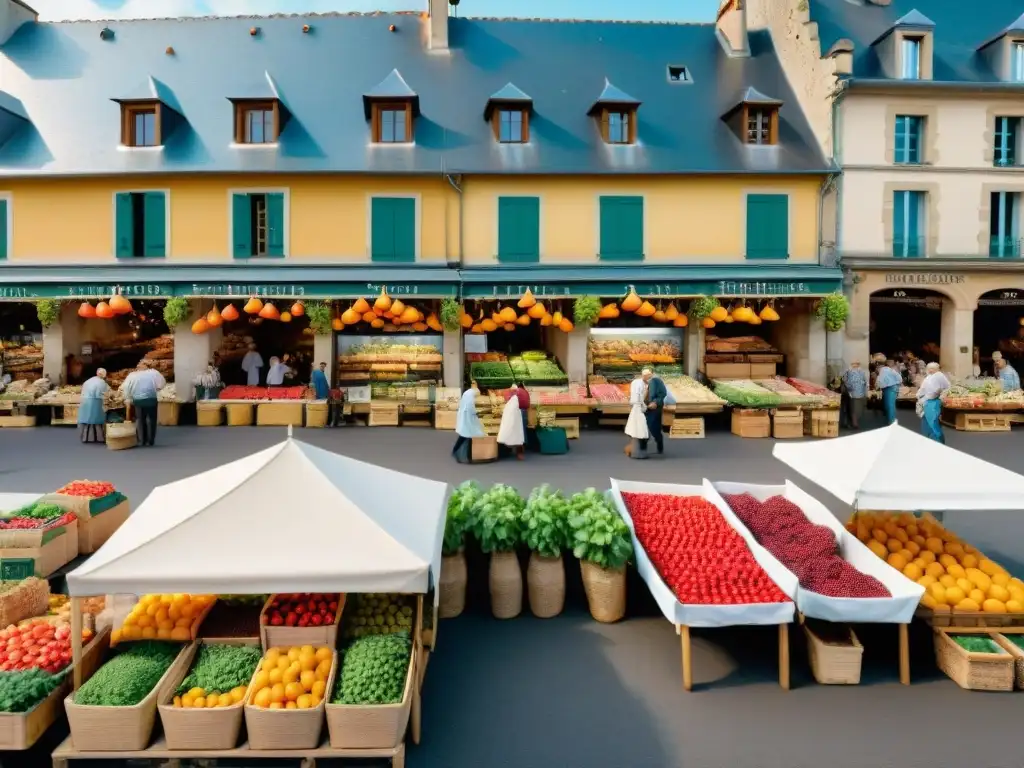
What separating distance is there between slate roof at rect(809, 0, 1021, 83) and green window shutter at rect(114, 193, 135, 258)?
62.5 ft

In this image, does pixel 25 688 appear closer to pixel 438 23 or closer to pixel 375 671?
pixel 375 671

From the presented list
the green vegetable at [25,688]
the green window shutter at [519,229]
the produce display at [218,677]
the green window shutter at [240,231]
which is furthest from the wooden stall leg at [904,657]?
the green window shutter at [240,231]

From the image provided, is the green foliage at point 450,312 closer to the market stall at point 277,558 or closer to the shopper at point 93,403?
the shopper at point 93,403

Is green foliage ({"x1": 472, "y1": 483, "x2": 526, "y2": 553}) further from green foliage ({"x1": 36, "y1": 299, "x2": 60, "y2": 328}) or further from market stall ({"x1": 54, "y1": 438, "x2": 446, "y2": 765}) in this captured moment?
green foliage ({"x1": 36, "y1": 299, "x2": 60, "y2": 328})

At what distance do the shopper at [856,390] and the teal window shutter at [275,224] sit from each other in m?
14.2

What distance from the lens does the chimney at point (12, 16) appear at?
20016 mm

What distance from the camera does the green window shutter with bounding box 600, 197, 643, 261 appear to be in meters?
18.0

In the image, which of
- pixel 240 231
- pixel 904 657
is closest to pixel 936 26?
pixel 240 231

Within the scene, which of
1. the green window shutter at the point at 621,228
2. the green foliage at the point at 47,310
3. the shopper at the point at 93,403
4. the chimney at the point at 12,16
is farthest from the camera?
the chimney at the point at 12,16

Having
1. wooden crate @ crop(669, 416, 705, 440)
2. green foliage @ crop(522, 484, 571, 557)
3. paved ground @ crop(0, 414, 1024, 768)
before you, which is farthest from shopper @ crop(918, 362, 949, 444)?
green foliage @ crop(522, 484, 571, 557)

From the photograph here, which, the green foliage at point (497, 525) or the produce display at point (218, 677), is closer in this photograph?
the produce display at point (218, 677)

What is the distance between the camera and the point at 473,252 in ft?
59.0

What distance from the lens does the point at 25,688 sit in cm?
458

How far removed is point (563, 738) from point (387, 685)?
1337mm
